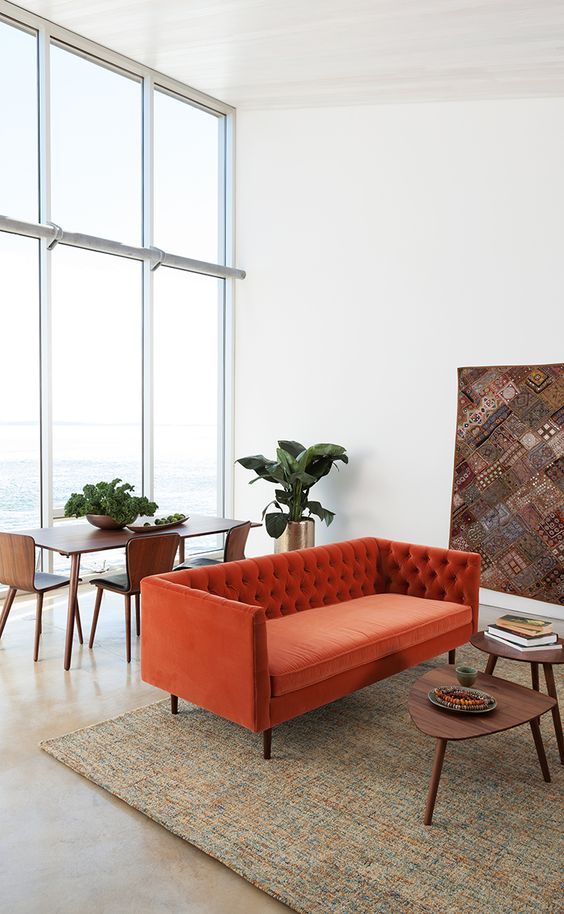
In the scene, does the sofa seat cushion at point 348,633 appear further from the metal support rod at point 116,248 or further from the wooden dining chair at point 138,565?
the metal support rod at point 116,248

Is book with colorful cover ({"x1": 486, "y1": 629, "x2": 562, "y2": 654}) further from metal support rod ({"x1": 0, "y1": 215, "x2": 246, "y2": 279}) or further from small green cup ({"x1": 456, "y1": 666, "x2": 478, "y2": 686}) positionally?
metal support rod ({"x1": 0, "y1": 215, "x2": 246, "y2": 279})

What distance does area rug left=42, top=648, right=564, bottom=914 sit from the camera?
241 centimetres

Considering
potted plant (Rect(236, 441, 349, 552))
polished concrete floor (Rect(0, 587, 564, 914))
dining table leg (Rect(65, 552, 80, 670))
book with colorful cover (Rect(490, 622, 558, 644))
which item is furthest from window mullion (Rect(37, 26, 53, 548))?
book with colorful cover (Rect(490, 622, 558, 644))

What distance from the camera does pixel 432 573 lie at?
4801mm

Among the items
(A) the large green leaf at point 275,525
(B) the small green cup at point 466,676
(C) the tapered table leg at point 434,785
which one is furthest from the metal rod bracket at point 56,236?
(C) the tapered table leg at point 434,785

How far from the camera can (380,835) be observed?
2.69 meters

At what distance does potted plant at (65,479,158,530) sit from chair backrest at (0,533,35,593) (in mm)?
551

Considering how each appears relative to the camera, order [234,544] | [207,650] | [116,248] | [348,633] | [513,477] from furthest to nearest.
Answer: [116,248] < [513,477] < [234,544] < [348,633] < [207,650]

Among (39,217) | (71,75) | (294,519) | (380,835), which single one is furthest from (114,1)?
(380,835)

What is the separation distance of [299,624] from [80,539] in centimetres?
159

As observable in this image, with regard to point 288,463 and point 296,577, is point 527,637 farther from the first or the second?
point 288,463

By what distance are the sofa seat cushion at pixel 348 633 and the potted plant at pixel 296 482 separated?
1.97 m

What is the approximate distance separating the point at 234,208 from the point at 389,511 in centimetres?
349

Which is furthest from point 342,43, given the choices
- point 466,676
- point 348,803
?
point 348,803
